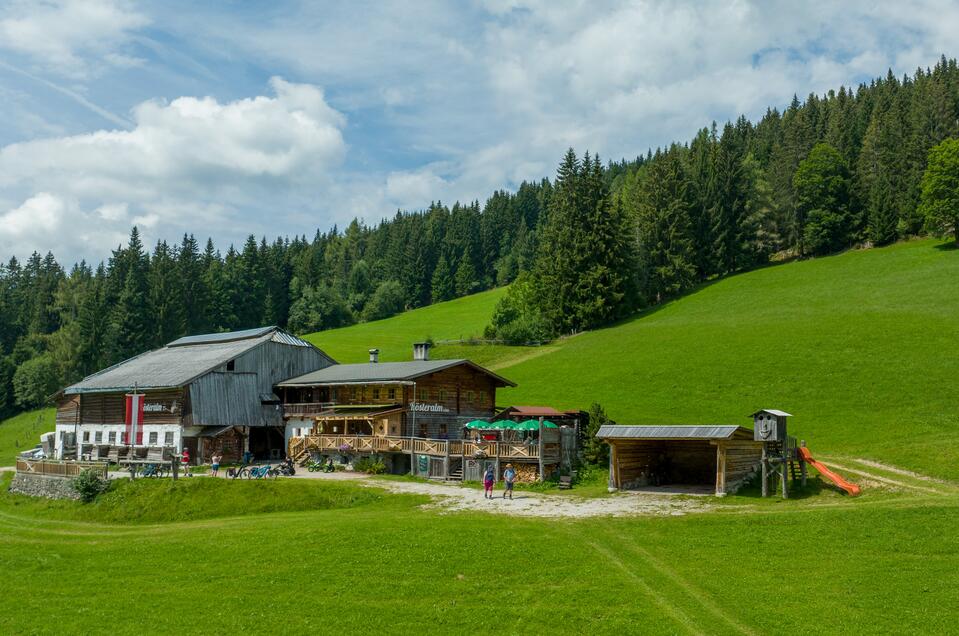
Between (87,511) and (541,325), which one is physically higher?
(541,325)

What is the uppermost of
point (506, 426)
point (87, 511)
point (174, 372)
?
point (174, 372)

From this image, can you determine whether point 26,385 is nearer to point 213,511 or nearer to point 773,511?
point 213,511

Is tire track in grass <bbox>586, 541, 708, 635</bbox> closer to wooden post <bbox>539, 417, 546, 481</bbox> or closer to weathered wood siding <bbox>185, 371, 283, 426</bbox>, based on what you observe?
wooden post <bbox>539, 417, 546, 481</bbox>

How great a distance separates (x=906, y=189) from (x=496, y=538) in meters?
91.3

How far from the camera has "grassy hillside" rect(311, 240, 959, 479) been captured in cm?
4625

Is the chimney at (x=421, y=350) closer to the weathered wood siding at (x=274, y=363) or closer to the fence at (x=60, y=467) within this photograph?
the weathered wood siding at (x=274, y=363)

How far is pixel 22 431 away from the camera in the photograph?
84.2m

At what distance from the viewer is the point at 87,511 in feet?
127

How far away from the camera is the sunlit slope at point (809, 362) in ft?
150

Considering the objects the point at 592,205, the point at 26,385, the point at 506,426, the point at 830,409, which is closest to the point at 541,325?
the point at 592,205

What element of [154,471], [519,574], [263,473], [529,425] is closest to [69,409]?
[154,471]

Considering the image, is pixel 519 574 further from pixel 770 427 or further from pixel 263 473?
pixel 263 473

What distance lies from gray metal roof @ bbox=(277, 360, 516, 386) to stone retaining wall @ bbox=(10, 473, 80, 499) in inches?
621

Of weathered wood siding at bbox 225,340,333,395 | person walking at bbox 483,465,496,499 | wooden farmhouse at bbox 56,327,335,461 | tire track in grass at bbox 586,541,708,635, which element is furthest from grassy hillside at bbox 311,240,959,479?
tire track in grass at bbox 586,541,708,635
